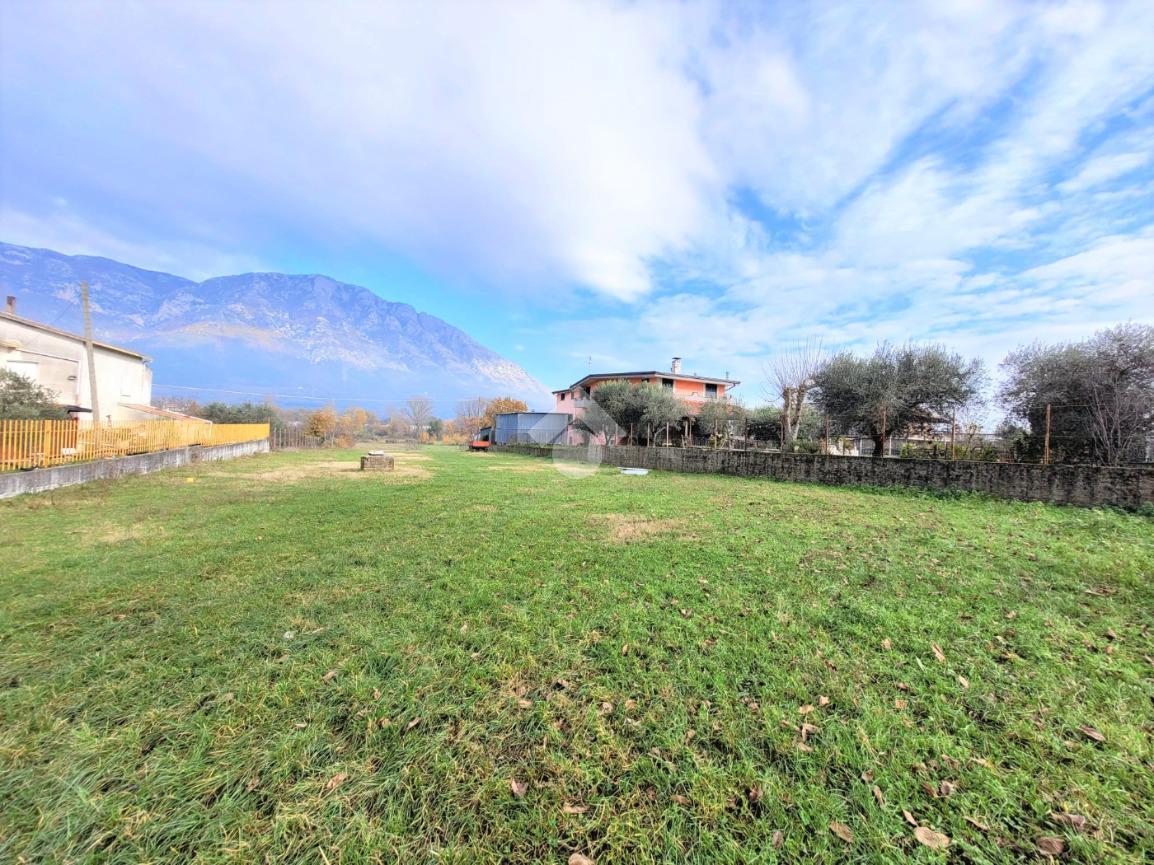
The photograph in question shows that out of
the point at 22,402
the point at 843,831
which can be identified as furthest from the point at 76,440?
the point at 843,831

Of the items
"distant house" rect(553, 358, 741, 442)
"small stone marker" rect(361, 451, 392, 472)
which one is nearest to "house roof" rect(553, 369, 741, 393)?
"distant house" rect(553, 358, 741, 442)

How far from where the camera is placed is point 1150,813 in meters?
1.96

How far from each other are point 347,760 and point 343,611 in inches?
74.7

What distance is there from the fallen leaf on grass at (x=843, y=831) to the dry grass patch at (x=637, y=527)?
4363mm

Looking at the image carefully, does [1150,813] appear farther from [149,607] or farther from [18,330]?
[18,330]

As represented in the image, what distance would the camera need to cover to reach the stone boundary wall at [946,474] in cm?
830

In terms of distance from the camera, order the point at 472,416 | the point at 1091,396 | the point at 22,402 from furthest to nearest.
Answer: the point at 472,416
the point at 22,402
the point at 1091,396

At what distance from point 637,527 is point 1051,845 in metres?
5.47

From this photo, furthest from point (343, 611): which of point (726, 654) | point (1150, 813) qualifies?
point (1150, 813)

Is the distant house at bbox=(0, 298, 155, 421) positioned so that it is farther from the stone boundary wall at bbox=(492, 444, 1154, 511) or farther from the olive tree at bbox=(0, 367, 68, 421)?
the stone boundary wall at bbox=(492, 444, 1154, 511)

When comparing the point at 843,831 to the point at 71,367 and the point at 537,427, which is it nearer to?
the point at 537,427

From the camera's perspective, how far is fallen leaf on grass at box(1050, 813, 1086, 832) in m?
1.90

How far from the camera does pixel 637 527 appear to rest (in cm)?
720

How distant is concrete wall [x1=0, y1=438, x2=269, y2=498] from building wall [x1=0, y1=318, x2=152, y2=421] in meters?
9.04
